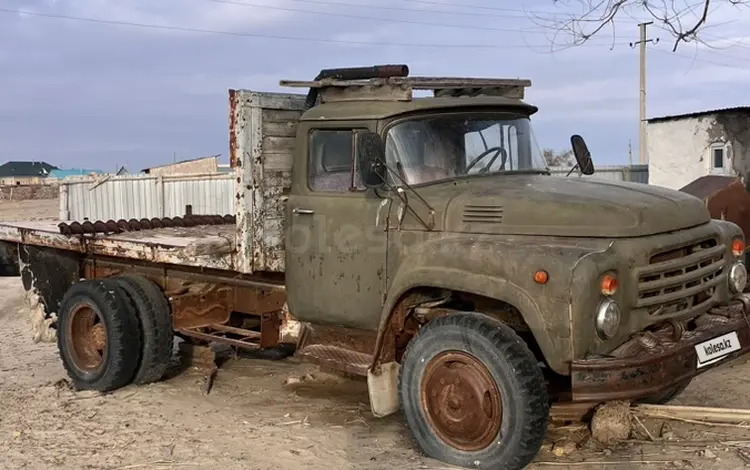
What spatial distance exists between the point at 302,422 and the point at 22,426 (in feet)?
6.75

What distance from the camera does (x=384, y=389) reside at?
17.8 ft

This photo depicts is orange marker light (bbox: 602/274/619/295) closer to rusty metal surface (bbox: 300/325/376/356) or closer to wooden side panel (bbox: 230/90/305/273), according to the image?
rusty metal surface (bbox: 300/325/376/356)

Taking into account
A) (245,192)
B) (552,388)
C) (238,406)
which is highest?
(245,192)

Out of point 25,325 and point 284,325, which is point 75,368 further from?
point 25,325

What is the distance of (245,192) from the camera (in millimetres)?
6176

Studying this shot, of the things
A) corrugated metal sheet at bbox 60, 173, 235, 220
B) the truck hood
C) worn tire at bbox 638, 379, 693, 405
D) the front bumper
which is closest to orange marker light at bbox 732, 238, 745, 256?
the truck hood

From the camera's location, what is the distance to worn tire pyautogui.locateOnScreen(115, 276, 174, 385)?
6.94 meters

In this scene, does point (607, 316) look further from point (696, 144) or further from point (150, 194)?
point (150, 194)

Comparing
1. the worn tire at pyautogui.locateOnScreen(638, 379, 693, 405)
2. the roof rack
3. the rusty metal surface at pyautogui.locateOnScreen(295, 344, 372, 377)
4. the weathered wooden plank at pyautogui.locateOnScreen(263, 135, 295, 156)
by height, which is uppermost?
the roof rack

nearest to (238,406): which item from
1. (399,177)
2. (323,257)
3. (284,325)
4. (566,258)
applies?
(284,325)

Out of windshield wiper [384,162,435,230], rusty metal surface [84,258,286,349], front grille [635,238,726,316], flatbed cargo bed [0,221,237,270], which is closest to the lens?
front grille [635,238,726,316]

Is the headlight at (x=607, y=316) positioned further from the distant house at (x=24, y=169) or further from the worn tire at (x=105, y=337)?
the distant house at (x=24, y=169)

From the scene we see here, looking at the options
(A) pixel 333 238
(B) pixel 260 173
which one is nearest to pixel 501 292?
(A) pixel 333 238

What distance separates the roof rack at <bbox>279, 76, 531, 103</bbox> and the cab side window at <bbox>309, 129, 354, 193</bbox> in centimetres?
32
